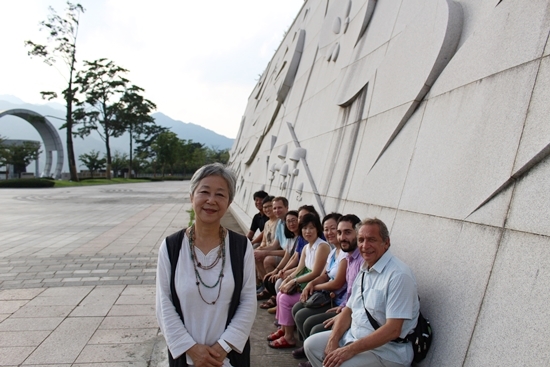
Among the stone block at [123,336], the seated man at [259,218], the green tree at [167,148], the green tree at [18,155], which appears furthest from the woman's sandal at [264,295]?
the green tree at [167,148]

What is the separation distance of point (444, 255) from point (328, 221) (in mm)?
1246

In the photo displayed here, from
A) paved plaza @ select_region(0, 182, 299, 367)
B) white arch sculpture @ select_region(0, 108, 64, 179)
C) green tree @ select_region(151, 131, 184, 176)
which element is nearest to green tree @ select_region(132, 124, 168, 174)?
green tree @ select_region(151, 131, 184, 176)

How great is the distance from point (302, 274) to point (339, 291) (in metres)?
0.73

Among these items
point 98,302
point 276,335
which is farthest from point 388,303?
point 98,302

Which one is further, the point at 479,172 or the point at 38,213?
the point at 38,213

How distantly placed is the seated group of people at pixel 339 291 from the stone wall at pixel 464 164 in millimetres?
290

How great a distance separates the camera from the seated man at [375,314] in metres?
2.40

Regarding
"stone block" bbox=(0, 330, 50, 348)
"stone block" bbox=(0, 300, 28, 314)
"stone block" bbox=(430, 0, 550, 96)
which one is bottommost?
"stone block" bbox=(0, 300, 28, 314)

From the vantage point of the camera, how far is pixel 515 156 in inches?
88.7

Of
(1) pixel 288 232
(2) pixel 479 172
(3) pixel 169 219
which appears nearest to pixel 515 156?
(2) pixel 479 172

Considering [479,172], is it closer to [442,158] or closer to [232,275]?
[442,158]

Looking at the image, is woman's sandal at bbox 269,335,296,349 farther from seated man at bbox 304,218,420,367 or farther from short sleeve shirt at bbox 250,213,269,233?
short sleeve shirt at bbox 250,213,269,233

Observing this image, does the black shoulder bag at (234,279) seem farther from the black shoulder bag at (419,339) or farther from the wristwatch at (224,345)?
the black shoulder bag at (419,339)

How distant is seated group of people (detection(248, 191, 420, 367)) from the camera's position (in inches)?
95.9
